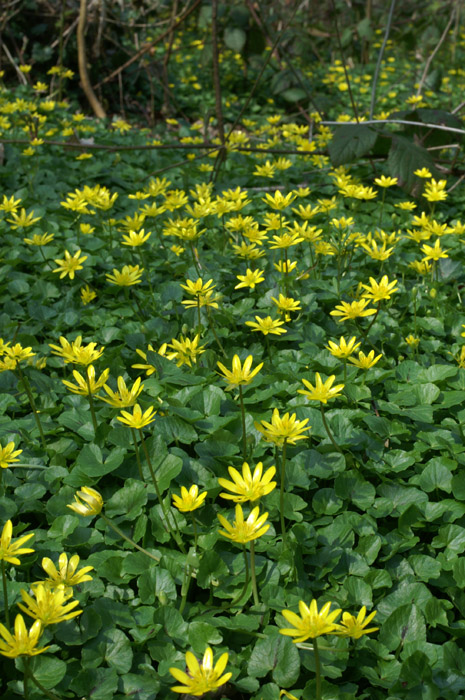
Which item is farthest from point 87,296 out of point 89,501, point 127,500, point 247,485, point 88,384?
point 247,485

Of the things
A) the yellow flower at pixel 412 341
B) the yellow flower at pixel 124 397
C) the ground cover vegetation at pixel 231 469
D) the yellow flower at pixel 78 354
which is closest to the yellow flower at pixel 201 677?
the ground cover vegetation at pixel 231 469

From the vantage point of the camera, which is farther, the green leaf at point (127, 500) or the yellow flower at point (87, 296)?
the yellow flower at point (87, 296)

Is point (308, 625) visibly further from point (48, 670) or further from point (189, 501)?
point (48, 670)

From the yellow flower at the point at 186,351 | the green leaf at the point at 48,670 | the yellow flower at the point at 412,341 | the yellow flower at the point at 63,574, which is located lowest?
the yellow flower at the point at 412,341

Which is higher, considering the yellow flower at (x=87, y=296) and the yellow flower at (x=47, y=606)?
the yellow flower at (x=47, y=606)

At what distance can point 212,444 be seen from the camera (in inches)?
67.8

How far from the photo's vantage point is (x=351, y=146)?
3320 mm

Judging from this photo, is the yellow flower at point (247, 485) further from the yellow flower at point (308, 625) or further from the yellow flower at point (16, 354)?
the yellow flower at point (16, 354)

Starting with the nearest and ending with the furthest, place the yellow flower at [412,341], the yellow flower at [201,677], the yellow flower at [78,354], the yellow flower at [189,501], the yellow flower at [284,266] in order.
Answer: the yellow flower at [201,677]
the yellow flower at [189,501]
the yellow flower at [78,354]
the yellow flower at [412,341]
the yellow flower at [284,266]

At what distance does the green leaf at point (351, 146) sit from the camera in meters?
3.31

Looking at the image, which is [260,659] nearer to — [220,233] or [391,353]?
[391,353]

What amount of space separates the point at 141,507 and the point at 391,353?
3.73 ft

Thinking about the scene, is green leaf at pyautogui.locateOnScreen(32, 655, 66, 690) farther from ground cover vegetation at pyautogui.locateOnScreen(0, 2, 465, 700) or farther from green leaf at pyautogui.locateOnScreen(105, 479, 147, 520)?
green leaf at pyautogui.locateOnScreen(105, 479, 147, 520)

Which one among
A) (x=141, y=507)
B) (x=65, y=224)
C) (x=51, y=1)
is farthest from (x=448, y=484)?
(x=51, y=1)
